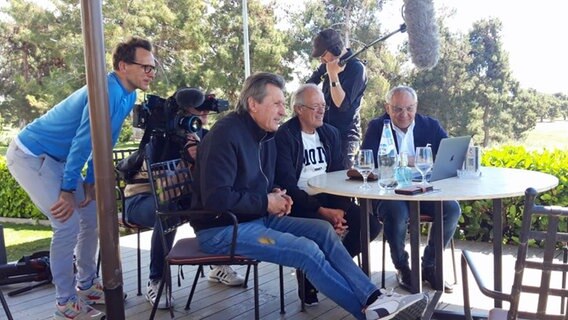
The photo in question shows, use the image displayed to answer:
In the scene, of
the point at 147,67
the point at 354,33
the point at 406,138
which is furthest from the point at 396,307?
the point at 354,33

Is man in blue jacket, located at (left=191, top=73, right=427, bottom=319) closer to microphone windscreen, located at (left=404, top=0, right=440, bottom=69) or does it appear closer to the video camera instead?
the video camera

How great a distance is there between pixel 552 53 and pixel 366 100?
5.91 metres

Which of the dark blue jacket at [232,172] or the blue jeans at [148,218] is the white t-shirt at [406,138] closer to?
the dark blue jacket at [232,172]

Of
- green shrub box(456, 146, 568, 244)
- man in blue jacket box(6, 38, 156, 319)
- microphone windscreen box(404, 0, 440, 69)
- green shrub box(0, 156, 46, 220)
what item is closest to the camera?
man in blue jacket box(6, 38, 156, 319)

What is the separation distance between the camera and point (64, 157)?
255 cm

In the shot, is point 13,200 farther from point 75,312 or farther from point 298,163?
point 298,163

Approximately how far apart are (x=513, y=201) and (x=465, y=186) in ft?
6.18

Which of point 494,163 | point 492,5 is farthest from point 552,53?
point 494,163

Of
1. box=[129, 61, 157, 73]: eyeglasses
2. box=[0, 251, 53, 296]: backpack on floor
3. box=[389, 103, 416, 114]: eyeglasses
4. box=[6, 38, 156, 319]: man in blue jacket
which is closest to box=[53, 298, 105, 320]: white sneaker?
box=[6, 38, 156, 319]: man in blue jacket

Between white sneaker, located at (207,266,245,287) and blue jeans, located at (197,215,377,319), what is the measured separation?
92 centimetres

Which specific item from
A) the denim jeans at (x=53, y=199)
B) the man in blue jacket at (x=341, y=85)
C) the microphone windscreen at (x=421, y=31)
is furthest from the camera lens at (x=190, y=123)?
the microphone windscreen at (x=421, y=31)

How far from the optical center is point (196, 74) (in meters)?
A: 11.9

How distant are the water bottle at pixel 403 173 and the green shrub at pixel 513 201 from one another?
1793 millimetres

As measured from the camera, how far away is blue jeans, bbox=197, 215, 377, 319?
6.86ft
